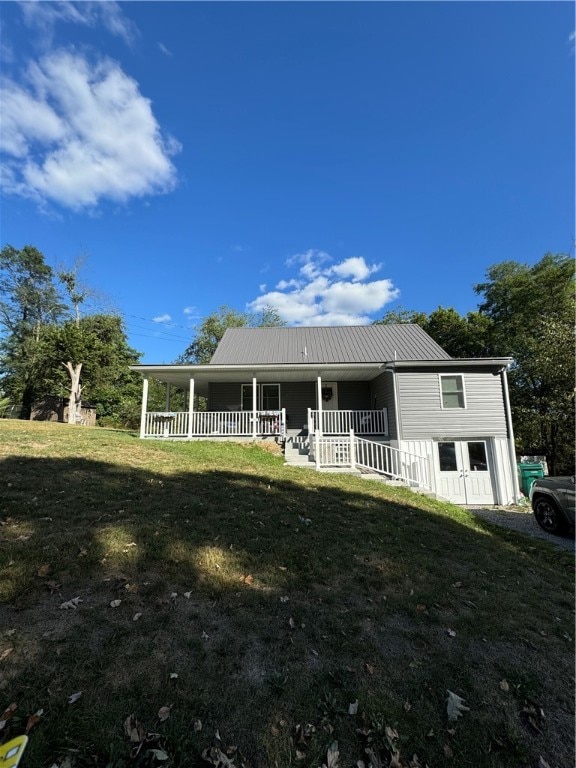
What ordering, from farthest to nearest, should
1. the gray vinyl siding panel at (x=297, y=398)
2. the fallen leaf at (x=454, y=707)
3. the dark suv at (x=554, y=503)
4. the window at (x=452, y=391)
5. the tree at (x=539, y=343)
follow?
1. the tree at (x=539, y=343)
2. the gray vinyl siding panel at (x=297, y=398)
3. the window at (x=452, y=391)
4. the dark suv at (x=554, y=503)
5. the fallen leaf at (x=454, y=707)

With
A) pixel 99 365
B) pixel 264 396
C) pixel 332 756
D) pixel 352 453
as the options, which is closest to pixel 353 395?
pixel 264 396

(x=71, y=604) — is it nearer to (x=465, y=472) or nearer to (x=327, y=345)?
(x=465, y=472)

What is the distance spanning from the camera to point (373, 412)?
1429cm

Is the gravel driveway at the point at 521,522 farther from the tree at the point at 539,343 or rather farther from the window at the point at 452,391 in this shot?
the tree at the point at 539,343

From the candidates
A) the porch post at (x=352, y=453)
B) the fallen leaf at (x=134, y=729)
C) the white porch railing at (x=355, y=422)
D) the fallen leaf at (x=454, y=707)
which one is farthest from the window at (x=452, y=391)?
the fallen leaf at (x=134, y=729)

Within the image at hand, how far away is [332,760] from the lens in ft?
6.51

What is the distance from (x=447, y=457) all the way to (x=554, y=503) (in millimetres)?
4518

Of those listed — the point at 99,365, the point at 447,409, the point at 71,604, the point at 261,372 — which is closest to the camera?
the point at 71,604

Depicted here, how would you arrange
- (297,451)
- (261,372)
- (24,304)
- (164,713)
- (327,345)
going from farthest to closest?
(24,304) → (327,345) → (261,372) → (297,451) → (164,713)

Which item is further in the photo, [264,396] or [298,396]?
[264,396]

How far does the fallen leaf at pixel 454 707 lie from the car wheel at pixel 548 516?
25.1 ft

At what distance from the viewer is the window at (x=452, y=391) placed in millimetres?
13250

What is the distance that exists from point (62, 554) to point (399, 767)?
11.2ft

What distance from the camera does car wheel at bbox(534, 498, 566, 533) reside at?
27.2 ft
